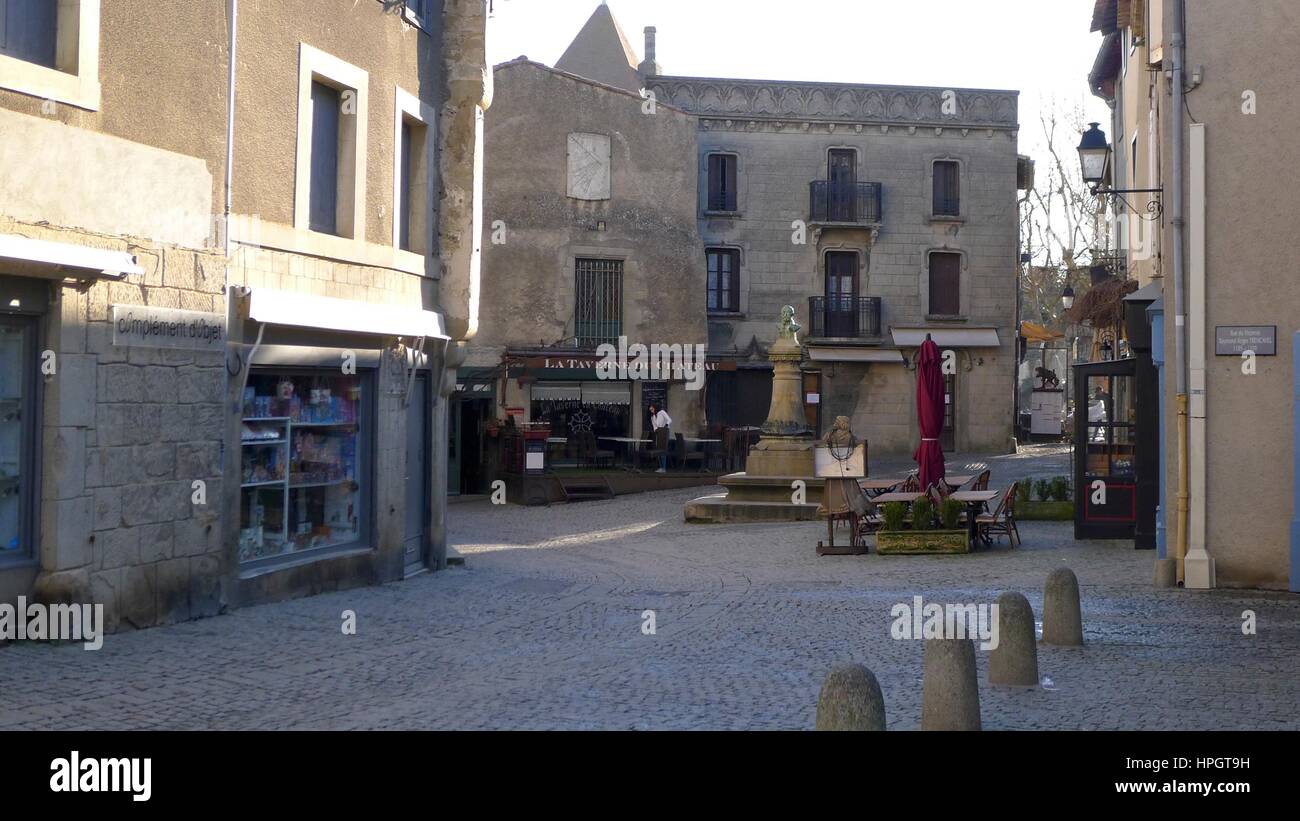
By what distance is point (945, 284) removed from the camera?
38688mm

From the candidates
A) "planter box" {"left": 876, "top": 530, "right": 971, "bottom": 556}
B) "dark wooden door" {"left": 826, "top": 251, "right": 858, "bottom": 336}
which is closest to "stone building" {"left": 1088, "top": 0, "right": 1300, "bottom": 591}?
"planter box" {"left": 876, "top": 530, "right": 971, "bottom": 556}

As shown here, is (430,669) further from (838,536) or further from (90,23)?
(838,536)

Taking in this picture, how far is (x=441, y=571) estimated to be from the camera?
15.4 metres

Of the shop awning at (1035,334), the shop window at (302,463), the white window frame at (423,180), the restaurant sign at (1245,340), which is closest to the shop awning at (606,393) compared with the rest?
the shop awning at (1035,334)

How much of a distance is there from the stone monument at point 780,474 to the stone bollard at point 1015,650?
47.2 feet

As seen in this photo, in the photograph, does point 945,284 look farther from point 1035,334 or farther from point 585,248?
point 585,248

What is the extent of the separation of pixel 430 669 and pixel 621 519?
14446 millimetres

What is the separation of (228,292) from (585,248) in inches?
896

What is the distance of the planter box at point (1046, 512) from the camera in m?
20.2

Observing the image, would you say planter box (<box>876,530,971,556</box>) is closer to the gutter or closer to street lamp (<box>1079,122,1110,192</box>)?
the gutter

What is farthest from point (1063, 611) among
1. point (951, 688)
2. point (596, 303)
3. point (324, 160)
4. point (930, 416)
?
point (596, 303)

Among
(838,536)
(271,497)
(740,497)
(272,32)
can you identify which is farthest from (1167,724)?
(740,497)

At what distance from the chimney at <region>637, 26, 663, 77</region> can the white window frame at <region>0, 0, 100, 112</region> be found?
107 feet

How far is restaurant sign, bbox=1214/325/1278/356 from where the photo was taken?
12.5 meters
